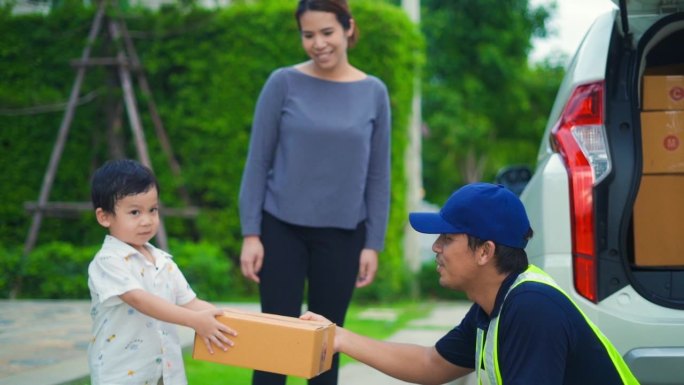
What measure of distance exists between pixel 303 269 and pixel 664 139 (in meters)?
1.59

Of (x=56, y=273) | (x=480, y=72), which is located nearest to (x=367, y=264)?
(x=56, y=273)

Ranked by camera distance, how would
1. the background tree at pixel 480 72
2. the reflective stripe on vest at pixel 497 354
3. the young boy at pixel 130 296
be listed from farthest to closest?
the background tree at pixel 480 72 → the young boy at pixel 130 296 → the reflective stripe on vest at pixel 497 354

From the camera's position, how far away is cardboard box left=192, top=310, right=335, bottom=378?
2887mm

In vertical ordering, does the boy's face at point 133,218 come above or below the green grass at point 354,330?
above

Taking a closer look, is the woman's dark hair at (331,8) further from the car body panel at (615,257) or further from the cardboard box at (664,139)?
the cardboard box at (664,139)

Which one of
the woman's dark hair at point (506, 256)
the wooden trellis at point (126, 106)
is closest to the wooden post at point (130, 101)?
the wooden trellis at point (126, 106)

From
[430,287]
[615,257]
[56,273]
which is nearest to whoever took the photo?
[615,257]

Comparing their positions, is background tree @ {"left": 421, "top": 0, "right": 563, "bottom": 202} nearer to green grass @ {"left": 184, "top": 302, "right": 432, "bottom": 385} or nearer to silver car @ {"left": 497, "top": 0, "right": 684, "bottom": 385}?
green grass @ {"left": 184, "top": 302, "right": 432, "bottom": 385}

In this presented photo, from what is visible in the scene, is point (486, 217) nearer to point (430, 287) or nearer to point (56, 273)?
point (56, 273)

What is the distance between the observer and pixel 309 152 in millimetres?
3826

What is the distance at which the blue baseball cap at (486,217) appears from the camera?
9.01 ft

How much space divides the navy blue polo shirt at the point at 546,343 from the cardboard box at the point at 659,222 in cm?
142

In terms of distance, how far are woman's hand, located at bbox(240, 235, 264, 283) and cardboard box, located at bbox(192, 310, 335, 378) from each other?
31.8 inches

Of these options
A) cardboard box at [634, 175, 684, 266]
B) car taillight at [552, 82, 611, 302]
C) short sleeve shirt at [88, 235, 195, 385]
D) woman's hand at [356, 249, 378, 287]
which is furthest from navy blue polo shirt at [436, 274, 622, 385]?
cardboard box at [634, 175, 684, 266]
